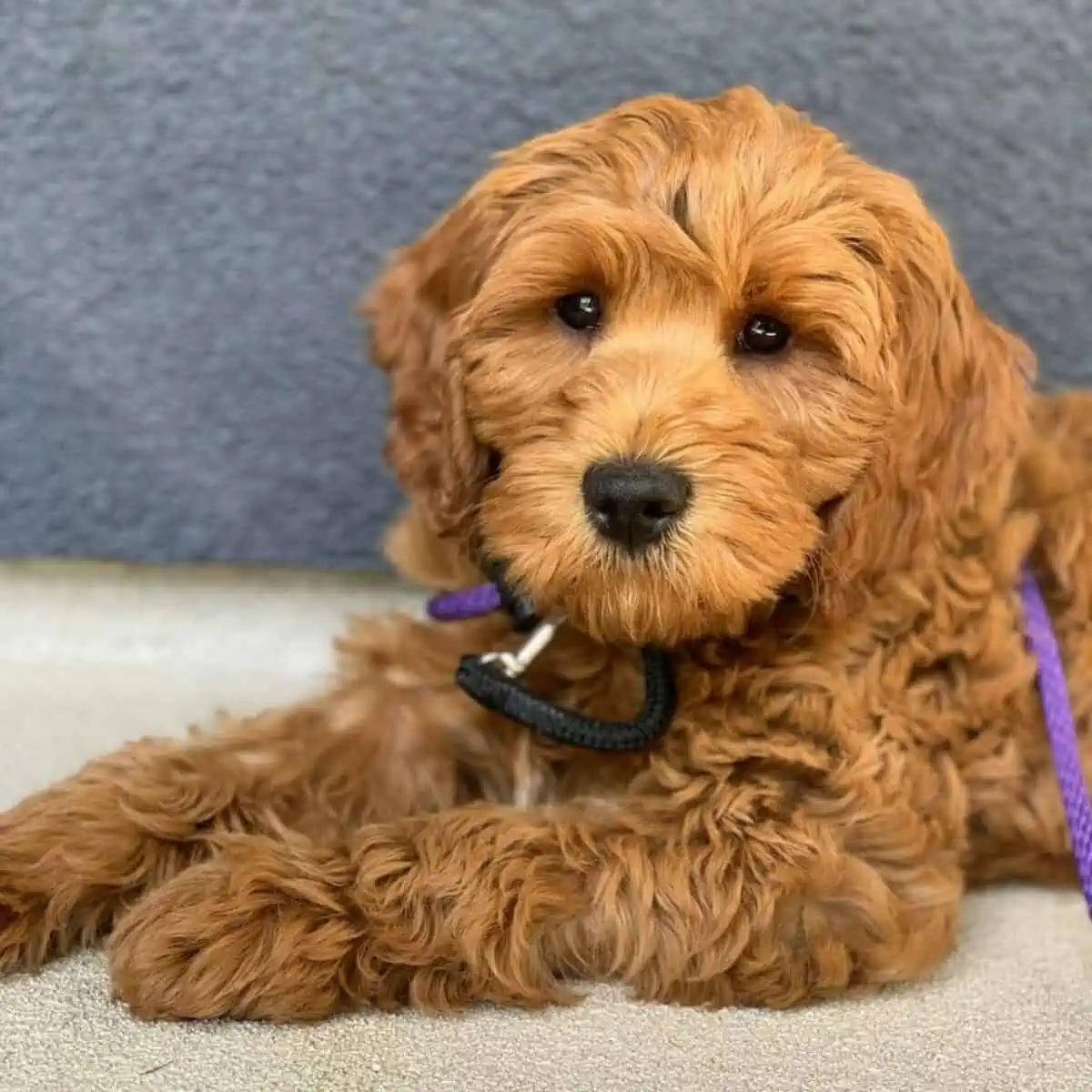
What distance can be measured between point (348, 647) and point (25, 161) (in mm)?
963

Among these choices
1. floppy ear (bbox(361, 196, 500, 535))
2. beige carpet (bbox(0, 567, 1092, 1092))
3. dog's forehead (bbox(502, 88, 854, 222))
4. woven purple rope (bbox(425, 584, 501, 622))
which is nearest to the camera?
beige carpet (bbox(0, 567, 1092, 1092))

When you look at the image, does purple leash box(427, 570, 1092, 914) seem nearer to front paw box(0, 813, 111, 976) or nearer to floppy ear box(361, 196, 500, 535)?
floppy ear box(361, 196, 500, 535)

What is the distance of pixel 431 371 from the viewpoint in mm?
1717

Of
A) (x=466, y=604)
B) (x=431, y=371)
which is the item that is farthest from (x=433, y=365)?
(x=466, y=604)

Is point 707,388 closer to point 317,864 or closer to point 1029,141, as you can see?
point 317,864

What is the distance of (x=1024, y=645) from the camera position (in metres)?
1.76

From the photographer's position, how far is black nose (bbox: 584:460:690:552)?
1397 mm

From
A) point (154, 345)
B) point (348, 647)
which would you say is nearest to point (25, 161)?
point (154, 345)

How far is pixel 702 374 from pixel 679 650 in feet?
1.11

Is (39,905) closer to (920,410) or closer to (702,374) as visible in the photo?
(702,374)

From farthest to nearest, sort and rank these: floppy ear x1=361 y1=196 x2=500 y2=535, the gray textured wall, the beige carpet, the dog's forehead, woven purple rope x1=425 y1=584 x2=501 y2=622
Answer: the gray textured wall, woven purple rope x1=425 y1=584 x2=501 y2=622, floppy ear x1=361 y1=196 x2=500 y2=535, the dog's forehead, the beige carpet

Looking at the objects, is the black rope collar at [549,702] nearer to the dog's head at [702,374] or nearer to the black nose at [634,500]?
the dog's head at [702,374]

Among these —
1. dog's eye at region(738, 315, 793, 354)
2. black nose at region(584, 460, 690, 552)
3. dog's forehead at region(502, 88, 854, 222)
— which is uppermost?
dog's forehead at region(502, 88, 854, 222)

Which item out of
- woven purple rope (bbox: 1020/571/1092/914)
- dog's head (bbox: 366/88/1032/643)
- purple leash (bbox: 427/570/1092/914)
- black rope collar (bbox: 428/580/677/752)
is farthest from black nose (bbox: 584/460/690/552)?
woven purple rope (bbox: 1020/571/1092/914)
